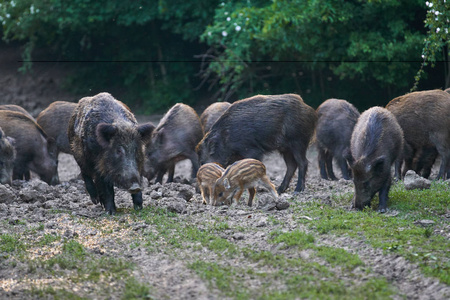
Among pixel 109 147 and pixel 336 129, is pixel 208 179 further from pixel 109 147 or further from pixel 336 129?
pixel 336 129

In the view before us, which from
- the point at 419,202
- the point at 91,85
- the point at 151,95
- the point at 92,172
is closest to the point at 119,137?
the point at 92,172

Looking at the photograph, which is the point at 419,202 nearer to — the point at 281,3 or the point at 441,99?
the point at 441,99

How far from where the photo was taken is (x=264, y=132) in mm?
9406

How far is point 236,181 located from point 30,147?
186 inches

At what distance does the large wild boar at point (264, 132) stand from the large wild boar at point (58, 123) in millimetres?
3668

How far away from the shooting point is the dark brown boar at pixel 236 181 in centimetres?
795

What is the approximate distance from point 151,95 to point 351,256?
1532 centimetres

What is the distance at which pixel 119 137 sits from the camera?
7309 millimetres

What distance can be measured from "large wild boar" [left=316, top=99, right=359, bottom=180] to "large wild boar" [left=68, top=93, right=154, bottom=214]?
4.42 meters

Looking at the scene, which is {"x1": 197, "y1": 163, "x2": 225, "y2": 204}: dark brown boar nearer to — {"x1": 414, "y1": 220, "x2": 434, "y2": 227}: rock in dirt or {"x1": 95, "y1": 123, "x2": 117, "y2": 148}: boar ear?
{"x1": 95, "y1": 123, "x2": 117, "y2": 148}: boar ear

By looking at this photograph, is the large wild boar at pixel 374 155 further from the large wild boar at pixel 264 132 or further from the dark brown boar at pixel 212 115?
the dark brown boar at pixel 212 115

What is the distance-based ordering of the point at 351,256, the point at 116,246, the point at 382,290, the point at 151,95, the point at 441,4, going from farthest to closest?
the point at 151,95
the point at 441,4
the point at 116,246
the point at 351,256
the point at 382,290

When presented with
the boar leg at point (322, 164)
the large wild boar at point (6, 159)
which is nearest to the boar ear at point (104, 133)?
the large wild boar at point (6, 159)

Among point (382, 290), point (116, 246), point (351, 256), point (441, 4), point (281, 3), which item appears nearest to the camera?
point (382, 290)
